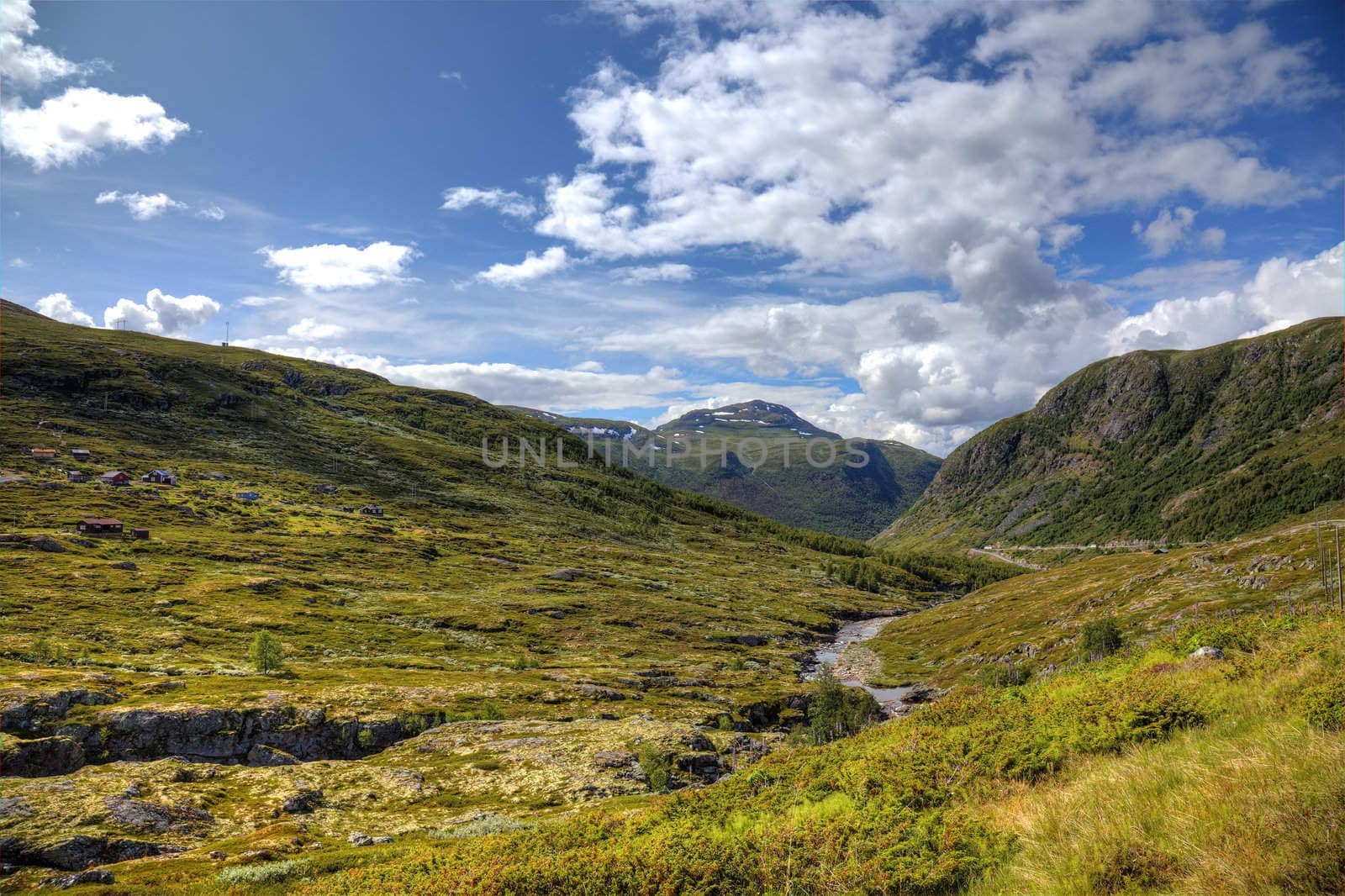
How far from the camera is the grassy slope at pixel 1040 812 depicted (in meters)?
8.48

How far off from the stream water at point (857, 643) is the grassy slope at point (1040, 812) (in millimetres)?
82058

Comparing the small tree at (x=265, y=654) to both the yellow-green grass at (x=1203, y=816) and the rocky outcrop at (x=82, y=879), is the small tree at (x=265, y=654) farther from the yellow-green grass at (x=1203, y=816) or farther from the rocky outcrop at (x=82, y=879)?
the yellow-green grass at (x=1203, y=816)

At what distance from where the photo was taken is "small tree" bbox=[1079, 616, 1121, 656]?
6084 cm

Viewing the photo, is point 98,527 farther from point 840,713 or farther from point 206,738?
point 840,713

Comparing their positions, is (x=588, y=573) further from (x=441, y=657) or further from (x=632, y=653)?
(x=441, y=657)

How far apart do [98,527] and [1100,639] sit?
204009mm

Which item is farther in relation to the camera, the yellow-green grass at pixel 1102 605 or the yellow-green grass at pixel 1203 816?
the yellow-green grass at pixel 1102 605

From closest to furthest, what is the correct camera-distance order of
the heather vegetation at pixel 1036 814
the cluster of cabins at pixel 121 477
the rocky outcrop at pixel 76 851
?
the heather vegetation at pixel 1036 814 → the rocky outcrop at pixel 76 851 → the cluster of cabins at pixel 121 477

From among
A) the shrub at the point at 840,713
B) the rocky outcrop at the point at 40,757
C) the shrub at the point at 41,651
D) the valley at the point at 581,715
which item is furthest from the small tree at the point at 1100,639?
the shrub at the point at 41,651

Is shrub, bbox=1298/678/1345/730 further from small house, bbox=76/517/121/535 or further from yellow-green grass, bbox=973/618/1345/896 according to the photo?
small house, bbox=76/517/121/535

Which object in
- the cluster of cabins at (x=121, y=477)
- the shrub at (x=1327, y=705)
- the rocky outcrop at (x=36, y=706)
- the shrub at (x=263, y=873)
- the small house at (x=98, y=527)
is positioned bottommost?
the rocky outcrop at (x=36, y=706)

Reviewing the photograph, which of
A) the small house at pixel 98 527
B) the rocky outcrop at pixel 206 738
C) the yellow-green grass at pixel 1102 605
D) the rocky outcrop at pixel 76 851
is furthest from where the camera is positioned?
the small house at pixel 98 527

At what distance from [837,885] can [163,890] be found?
25.8m

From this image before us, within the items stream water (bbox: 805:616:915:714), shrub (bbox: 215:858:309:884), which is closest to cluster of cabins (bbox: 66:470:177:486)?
stream water (bbox: 805:616:915:714)
